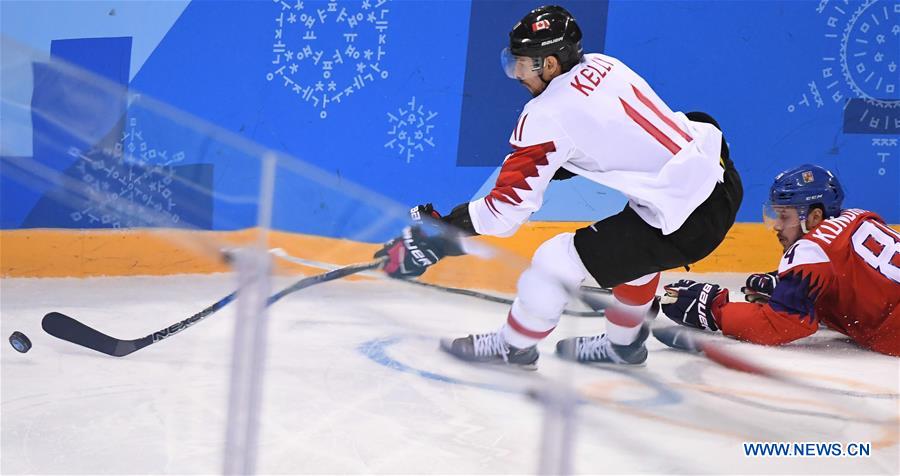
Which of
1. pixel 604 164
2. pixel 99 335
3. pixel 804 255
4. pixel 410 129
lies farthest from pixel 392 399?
pixel 410 129

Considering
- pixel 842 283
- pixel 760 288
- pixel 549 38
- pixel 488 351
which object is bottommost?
pixel 760 288

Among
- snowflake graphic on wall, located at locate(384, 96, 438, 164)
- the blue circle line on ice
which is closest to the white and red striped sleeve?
the blue circle line on ice

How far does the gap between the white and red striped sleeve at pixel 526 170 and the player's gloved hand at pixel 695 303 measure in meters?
1.01

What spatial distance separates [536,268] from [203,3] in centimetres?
266

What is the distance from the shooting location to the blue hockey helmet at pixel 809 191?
105 inches

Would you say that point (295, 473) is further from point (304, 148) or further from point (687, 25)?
point (687, 25)

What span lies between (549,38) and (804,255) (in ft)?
3.38

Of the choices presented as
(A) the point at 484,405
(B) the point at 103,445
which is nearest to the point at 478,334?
(A) the point at 484,405

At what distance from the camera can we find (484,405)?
1.49 m

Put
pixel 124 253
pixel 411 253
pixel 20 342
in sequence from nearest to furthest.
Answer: pixel 411 253, pixel 20 342, pixel 124 253

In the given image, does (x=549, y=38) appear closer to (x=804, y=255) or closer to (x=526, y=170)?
(x=526, y=170)

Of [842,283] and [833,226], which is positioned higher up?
[833,226]

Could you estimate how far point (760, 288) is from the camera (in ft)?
9.46

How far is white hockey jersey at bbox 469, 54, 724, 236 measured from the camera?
1.98m
